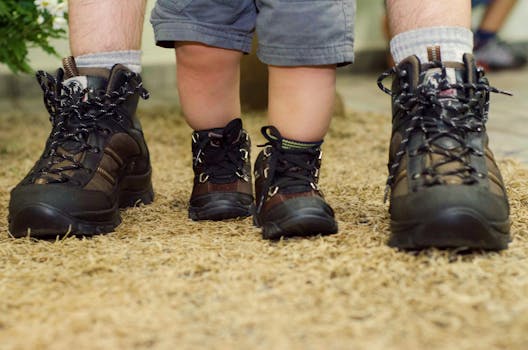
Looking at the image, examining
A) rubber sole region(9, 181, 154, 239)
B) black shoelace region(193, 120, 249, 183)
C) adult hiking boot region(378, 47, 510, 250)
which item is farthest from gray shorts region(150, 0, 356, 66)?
rubber sole region(9, 181, 154, 239)

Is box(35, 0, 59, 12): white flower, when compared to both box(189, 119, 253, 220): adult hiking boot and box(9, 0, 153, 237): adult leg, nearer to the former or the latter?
box(9, 0, 153, 237): adult leg

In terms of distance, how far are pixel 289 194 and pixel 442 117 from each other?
26 centimetres

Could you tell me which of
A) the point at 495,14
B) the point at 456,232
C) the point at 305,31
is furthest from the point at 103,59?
the point at 495,14

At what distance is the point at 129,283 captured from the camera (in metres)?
0.89

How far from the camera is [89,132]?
117cm

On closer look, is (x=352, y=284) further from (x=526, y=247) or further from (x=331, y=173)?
(x=331, y=173)

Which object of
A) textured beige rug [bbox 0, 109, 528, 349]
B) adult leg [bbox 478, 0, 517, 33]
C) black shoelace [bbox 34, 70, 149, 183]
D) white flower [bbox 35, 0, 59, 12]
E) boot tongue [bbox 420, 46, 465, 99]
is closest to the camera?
textured beige rug [bbox 0, 109, 528, 349]

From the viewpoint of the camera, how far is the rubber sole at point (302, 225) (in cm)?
103

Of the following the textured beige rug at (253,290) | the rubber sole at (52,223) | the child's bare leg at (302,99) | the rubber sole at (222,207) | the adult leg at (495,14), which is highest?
the adult leg at (495,14)

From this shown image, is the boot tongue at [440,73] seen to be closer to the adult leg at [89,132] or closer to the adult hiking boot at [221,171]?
the adult hiking boot at [221,171]

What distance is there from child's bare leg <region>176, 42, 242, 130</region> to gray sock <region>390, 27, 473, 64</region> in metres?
0.35

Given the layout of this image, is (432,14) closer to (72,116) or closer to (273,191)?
(273,191)

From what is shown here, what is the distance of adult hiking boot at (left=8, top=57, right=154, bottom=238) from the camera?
42.8 inches

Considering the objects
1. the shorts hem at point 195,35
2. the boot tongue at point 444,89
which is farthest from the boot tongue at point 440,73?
the shorts hem at point 195,35
